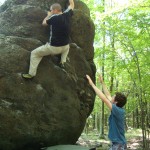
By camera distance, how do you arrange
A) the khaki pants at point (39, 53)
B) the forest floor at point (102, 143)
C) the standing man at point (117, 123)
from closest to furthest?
the standing man at point (117, 123), the khaki pants at point (39, 53), the forest floor at point (102, 143)

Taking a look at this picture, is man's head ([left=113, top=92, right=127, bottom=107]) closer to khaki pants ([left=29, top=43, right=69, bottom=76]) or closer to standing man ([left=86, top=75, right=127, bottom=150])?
standing man ([left=86, top=75, right=127, bottom=150])

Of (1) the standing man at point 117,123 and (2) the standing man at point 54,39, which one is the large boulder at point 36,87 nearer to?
(2) the standing man at point 54,39

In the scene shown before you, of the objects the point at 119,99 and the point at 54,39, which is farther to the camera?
the point at 54,39

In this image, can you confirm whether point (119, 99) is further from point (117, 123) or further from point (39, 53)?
point (39, 53)

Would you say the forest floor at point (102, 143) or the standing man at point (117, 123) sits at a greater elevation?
the standing man at point (117, 123)

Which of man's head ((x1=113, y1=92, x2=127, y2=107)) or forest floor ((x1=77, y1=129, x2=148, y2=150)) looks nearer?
man's head ((x1=113, y1=92, x2=127, y2=107))

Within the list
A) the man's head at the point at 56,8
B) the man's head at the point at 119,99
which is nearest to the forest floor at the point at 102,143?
the man's head at the point at 56,8

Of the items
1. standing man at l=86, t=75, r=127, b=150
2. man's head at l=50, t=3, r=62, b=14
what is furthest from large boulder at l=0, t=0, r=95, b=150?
standing man at l=86, t=75, r=127, b=150

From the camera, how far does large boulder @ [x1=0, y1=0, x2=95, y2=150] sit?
794 cm

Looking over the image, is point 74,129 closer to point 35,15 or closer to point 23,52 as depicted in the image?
point 23,52

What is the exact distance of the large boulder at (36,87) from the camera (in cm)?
794

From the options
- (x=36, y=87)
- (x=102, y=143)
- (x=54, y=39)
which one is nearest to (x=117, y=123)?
(x=36, y=87)

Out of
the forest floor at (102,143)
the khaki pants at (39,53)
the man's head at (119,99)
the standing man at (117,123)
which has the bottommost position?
the forest floor at (102,143)

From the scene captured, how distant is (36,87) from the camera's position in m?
8.36
